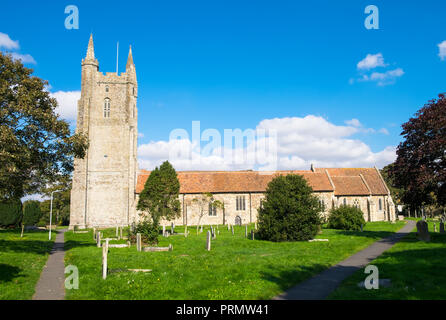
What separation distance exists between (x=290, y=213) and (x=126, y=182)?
92.7ft

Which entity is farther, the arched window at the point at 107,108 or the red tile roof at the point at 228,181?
A: the red tile roof at the point at 228,181

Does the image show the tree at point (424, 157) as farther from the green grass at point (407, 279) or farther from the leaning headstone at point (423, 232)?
the green grass at point (407, 279)

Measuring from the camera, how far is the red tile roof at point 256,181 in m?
49.7

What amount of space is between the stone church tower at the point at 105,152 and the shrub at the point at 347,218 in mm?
26251

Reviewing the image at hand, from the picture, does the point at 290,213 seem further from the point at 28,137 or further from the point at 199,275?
the point at 28,137

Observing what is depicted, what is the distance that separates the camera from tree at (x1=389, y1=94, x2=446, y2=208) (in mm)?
20938

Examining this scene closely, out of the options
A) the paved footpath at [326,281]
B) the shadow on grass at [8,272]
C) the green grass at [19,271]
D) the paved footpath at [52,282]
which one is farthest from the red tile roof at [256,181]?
the shadow on grass at [8,272]

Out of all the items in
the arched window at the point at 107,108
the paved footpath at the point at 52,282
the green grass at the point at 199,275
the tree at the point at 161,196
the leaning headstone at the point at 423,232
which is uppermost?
the arched window at the point at 107,108

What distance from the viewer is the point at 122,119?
47594 mm

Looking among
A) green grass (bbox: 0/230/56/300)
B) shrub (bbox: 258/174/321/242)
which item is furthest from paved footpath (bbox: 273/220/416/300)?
green grass (bbox: 0/230/56/300)
